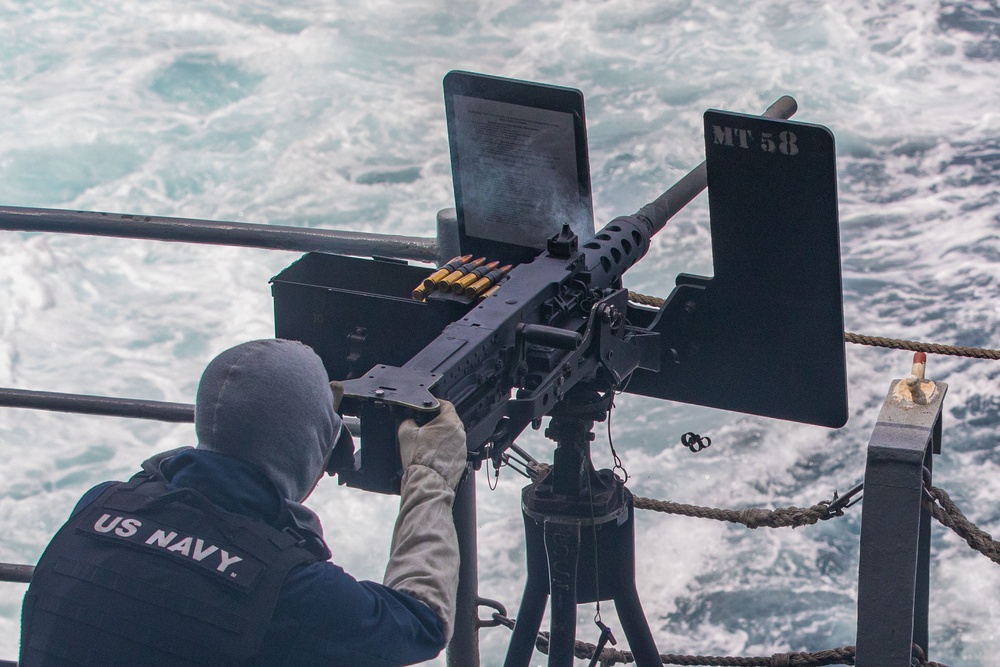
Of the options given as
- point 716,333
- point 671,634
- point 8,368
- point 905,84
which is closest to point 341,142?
point 8,368

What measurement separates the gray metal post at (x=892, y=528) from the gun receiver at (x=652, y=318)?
294 mm

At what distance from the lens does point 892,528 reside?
1995 mm

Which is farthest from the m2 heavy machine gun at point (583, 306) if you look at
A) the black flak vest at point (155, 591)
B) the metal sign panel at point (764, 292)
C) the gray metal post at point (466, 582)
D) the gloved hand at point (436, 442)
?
the black flak vest at point (155, 591)

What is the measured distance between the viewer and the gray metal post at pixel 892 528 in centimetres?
197

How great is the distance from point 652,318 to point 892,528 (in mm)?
708

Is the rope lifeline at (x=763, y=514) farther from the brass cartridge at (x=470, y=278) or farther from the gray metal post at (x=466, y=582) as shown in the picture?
the brass cartridge at (x=470, y=278)

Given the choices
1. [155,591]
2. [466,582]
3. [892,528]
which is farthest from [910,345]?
[155,591]

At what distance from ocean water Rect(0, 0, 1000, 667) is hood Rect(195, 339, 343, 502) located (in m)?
5.92

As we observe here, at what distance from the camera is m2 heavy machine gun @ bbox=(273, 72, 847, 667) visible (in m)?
2.19

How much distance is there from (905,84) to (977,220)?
2.92 metres

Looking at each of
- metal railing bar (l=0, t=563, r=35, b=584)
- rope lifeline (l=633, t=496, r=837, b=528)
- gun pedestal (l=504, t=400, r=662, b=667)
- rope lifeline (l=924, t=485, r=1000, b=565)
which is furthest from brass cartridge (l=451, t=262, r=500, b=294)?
metal railing bar (l=0, t=563, r=35, b=584)

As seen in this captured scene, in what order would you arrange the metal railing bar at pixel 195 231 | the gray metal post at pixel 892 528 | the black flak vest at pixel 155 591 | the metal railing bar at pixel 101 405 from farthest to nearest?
1. the metal railing bar at pixel 195 231
2. the metal railing bar at pixel 101 405
3. the gray metal post at pixel 892 528
4. the black flak vest at pixel 155 591

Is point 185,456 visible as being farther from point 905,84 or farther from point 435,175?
point 905,84

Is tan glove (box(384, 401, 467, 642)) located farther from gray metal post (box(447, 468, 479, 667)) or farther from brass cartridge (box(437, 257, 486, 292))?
gray metal post (box(447, 468, 479, 667))
